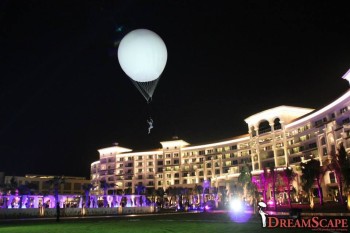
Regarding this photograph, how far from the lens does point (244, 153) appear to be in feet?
370

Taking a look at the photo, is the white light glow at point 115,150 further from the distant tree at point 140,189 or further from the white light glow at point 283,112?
the white light glow at point 283,112

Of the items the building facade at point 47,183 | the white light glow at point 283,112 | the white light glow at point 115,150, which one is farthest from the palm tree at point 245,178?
the building facade at point 47,183

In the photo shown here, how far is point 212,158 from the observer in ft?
400

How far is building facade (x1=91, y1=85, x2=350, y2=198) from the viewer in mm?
75562

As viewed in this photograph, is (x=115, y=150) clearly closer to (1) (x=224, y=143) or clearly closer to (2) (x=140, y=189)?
(2) (x=140, y=189)

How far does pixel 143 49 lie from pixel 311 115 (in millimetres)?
74268

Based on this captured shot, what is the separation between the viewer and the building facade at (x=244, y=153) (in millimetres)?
75562

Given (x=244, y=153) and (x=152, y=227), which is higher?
(x=244, y=153)

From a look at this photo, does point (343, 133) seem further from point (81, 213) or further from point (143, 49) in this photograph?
point (143, 49)

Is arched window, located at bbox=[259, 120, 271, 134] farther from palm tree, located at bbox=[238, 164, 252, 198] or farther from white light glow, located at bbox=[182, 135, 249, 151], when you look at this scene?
palm tree, located at bbox=[238, 164, 252, 198]

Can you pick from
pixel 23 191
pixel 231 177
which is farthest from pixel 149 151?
pixel 23 191

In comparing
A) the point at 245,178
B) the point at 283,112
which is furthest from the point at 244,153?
the point at 245,178

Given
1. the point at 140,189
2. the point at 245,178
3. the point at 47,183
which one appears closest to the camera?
the point at 245,178

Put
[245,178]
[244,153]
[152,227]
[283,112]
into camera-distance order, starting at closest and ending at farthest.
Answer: [152,227] → [245,178] → [283,112] → [244,153]
